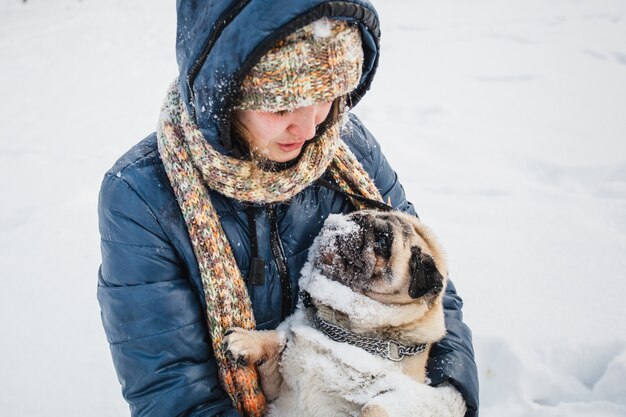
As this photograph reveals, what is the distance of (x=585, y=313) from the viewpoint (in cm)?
274

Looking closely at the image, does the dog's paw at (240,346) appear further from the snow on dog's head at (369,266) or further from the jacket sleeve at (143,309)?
the snow on dog's head at (369,266)

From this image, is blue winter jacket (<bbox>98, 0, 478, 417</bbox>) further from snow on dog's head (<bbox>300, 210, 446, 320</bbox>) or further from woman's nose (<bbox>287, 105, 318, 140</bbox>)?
woman's nose (<bbox>287, 105, 318, 140</bbox>)

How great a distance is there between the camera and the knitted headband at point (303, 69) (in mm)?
1213

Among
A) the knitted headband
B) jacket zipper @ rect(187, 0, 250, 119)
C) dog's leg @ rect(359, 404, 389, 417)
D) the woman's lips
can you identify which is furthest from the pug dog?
jacket zipper @ rect(187, 0, 250, 119)

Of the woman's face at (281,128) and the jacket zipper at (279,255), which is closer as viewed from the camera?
the woman's face at (281,128)

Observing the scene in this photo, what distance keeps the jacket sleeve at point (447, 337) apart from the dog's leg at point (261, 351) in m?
0.65

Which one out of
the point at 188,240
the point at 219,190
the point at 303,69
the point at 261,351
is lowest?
the point at 261,351

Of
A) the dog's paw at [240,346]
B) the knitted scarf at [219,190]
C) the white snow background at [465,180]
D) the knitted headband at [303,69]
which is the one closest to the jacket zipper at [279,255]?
the knitted scarf at [219,190]

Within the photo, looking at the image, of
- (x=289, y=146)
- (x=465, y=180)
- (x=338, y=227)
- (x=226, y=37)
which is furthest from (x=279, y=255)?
(x=465, y=180)

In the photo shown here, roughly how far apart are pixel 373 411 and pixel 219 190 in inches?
36.8

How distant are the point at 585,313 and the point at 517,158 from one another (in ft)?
6.30

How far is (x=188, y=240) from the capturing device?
4.97 ft

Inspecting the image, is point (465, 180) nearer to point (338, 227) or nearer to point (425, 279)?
point (425, 279)

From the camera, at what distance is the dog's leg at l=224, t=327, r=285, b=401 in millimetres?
1513
